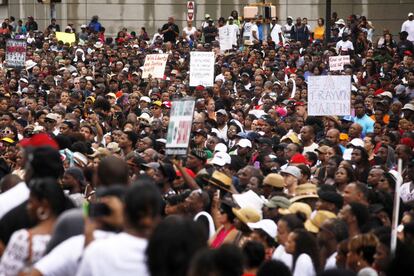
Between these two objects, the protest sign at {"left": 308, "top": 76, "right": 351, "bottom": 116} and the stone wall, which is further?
the stone wall

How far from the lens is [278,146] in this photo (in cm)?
1570

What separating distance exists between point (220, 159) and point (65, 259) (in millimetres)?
7747

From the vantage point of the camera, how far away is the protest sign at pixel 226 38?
1315 inches

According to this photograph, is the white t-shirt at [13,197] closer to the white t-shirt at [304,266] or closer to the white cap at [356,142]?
the white t-shirt at [304,266]

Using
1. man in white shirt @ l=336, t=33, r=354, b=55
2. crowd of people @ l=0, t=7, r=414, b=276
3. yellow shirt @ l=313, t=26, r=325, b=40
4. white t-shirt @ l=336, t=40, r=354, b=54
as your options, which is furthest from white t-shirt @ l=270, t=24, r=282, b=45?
white t-shirt @ l=336, t=40, r=354, b=54

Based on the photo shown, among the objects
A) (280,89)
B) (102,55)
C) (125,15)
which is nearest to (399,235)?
(280,89)

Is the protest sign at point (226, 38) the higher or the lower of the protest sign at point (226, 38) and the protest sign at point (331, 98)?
the higher

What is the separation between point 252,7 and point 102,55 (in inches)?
282

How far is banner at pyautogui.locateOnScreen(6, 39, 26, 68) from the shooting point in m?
27.1

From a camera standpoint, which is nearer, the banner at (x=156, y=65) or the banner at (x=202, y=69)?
the banner at (x=202, y=69)

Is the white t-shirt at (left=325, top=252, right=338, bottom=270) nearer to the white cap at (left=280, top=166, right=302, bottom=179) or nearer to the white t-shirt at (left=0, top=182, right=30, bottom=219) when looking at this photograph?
the white t-shirt at (left=0, top=182, right=30, bottom=219)

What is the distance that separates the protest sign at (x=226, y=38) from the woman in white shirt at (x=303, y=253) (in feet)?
81.3

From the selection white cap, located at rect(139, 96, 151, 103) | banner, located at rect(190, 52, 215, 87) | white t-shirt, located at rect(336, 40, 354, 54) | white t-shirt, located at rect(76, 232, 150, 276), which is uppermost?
white t-shirt, located at rect(336, 40, 354, 54)

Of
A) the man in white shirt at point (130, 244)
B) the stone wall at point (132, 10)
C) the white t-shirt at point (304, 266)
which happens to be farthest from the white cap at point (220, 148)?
the stone wall at point (132, 10)
